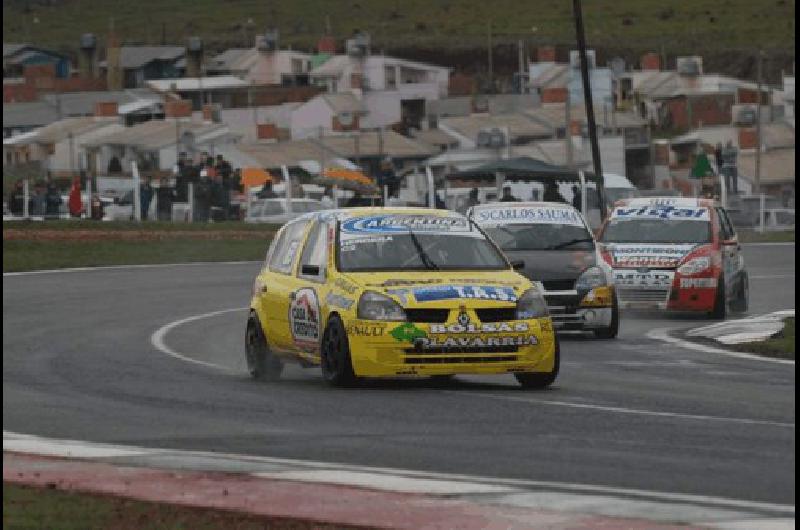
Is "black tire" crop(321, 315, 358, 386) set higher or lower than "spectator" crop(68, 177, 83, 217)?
higher

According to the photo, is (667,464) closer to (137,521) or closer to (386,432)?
(386,432)

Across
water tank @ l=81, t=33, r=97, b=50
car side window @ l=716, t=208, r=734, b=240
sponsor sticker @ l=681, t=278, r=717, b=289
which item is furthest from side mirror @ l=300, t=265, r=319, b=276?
water tank @ l=81, t=33, r=97, b=50

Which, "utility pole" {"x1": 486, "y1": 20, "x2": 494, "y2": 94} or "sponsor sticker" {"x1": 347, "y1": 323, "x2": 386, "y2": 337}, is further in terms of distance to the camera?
"utility pole" {"x1": 486, "y1": 20, "x2": 494, "y2": 94}

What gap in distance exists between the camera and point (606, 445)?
45.0 feet

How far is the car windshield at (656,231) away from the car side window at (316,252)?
414 inches

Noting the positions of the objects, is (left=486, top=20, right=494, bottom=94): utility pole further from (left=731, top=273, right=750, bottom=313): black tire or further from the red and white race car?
the red and white race car

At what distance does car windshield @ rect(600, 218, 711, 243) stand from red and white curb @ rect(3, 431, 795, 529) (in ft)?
54.3

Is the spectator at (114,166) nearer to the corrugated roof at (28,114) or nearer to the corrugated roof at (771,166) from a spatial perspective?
the corrugated roof at (771,166)

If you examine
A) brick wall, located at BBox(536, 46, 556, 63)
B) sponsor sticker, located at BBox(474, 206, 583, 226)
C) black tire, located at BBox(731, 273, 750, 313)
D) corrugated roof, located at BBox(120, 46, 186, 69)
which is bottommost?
black tire, located at BBox(731, 273, 750, 313)

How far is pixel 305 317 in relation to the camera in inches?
728

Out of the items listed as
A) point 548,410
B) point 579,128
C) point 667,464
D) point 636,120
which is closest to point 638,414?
point 548,410

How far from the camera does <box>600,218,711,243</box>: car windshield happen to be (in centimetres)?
2947

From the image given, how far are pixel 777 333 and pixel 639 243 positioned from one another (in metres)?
5.37

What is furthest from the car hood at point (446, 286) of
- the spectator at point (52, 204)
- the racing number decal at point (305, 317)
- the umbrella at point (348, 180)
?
the spectator at point (52, 204)
